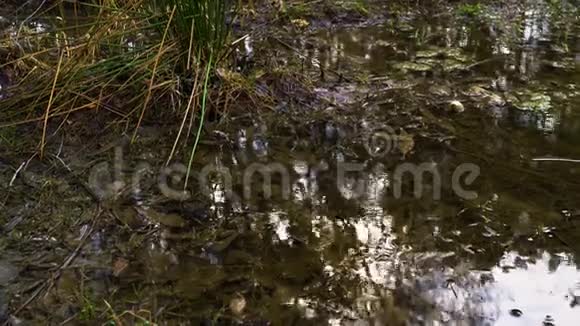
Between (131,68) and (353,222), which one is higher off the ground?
(131,68)

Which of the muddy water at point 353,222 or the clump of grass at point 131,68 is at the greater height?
the clump of grass at point 131,68

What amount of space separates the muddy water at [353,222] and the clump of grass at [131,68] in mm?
177

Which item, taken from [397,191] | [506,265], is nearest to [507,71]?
[397,191]

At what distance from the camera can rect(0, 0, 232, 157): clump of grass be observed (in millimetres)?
2248

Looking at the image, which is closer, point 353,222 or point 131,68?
point 353,222

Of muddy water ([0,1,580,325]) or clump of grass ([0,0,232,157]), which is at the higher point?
clump of grass ([0,0,232,157])

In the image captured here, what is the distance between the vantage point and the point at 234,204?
1.90 metres

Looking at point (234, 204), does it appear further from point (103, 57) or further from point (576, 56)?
point (576, 56)

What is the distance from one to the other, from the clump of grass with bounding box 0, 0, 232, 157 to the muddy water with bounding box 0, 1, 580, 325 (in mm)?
177

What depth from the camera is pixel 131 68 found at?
2.29 meters

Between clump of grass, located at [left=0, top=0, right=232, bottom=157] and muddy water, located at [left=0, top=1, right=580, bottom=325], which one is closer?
muddy water, located at [left=0, top=1, right=580, bottom=325]

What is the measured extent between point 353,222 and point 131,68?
3.37 ft

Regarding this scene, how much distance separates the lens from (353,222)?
1.84 metres

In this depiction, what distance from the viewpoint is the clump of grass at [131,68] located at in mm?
2248
